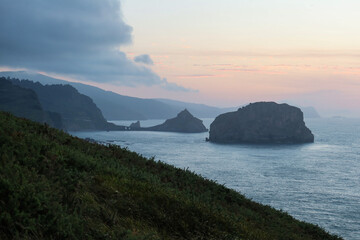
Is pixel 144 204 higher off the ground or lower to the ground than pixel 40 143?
lower

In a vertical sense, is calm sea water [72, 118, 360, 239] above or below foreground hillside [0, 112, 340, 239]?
below

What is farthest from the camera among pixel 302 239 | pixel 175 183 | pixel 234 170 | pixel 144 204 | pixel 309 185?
pixel 234 170

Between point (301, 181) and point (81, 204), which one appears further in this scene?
point (301, 181)

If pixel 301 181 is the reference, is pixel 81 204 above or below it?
above

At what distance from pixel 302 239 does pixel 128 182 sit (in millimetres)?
9404

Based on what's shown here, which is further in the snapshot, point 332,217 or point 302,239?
point 332,217

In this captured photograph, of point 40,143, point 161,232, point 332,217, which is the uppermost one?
point 40,143

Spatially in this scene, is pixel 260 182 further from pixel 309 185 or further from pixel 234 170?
pixel 234 170

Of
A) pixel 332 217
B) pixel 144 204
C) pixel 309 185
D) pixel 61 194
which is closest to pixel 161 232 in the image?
pixel 144 204

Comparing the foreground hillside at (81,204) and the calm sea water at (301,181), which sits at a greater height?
the foreground hillside at (81,204)

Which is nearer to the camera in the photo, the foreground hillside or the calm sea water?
the foreground hillside

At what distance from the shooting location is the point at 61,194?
29.9 ft

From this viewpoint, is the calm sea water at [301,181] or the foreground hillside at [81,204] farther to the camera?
the calm sea water at [301,181]

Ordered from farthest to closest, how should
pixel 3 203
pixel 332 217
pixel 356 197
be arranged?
pixel 356 197
pixel 332 217
pixel 3 203
